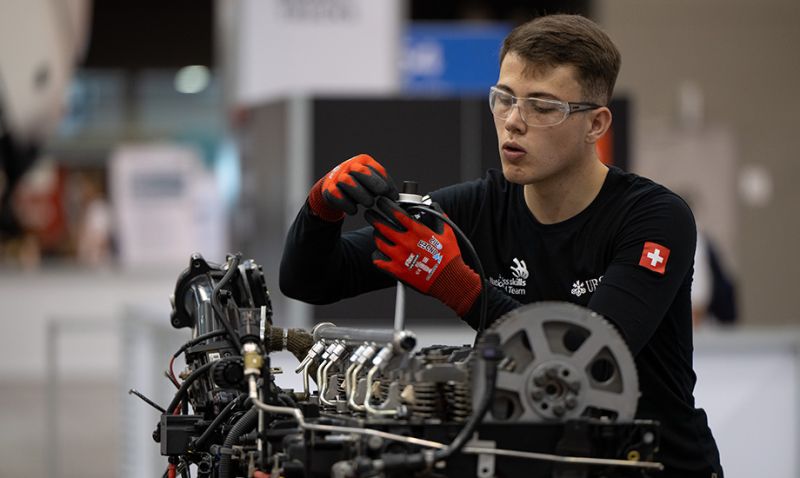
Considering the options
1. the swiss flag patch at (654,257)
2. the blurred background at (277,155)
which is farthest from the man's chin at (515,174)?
the blurred background at (277,155)

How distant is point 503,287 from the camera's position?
3156 mm

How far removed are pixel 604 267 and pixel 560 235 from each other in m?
0.13

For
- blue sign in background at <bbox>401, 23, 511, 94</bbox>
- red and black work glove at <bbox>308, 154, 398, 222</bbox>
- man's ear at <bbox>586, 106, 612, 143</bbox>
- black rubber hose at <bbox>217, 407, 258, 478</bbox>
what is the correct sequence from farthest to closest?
blue sign in background at <bbox>401, 23, 511, 94</bbox> < man's ear at <bbox>586, 106, 612, 143</bbox> < black rubber hose at <bbox>217, 407, 258, 478</bbox> < red and black work glove at <bbox>308, 154, 398, 222</bbox>

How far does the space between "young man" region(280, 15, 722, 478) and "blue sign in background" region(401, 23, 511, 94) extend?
7423 millimetres

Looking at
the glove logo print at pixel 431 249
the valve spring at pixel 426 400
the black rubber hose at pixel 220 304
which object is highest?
the glove logo print at pixel 431 249

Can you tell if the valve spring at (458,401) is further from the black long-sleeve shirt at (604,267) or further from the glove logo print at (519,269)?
the glove logo print at (519,269)

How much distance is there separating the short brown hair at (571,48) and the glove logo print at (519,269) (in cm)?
40

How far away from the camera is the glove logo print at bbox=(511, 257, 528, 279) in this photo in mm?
3110

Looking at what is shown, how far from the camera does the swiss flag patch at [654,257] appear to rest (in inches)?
111

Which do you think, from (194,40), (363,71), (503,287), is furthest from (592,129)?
(194,40)

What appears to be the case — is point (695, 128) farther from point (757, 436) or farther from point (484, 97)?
point (757, 436)

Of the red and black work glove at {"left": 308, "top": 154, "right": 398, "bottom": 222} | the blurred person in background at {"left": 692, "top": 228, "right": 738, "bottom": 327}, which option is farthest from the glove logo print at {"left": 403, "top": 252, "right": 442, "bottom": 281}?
the blurred person in background at {"left": 692, "top": 228, "right": 738, "bottom": 327}

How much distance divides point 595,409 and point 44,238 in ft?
51.0

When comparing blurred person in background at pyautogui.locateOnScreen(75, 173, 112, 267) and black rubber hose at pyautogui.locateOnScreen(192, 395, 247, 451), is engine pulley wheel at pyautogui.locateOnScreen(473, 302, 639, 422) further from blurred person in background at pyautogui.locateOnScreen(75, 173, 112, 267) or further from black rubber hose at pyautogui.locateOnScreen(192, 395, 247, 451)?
blurred person in background at pyautogui.locateOnScreen(75, 173, 112, 267)
